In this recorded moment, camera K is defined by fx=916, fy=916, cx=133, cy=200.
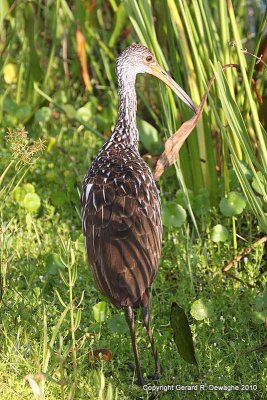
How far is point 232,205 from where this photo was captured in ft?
15.6

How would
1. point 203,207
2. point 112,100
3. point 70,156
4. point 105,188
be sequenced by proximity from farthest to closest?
point 112,100
point 70,156
point 203,207
point 105,188

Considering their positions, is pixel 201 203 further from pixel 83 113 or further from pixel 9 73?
pixel 9 73

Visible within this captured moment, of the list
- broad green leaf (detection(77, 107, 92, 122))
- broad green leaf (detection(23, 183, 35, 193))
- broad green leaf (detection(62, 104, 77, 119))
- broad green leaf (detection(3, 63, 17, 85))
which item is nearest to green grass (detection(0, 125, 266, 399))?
broad green leaf (detection(23, 183, 35, 193))

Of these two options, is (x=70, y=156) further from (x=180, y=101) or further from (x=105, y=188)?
(x=105, y=188)

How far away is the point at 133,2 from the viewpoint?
4266 mm

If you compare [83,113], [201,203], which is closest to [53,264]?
[201,203]

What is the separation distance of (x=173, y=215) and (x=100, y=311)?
2.86 feet

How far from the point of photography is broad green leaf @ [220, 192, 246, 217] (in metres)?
4.75

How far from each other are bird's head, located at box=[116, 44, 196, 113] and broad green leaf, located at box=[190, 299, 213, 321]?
1020 mm

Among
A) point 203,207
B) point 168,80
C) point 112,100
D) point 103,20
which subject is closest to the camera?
point 168,80

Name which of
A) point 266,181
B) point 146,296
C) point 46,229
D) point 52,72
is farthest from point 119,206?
point 52,72

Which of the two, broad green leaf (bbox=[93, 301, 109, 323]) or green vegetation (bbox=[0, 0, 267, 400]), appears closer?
green vegetation (bbox=[0, 0, 267, 400])

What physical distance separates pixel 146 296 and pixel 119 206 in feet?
1.37

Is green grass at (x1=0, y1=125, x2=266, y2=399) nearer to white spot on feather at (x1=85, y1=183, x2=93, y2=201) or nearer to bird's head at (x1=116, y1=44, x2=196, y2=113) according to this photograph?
white spot on feather at (x1=85, y1=183, x2=93, y2=201)
